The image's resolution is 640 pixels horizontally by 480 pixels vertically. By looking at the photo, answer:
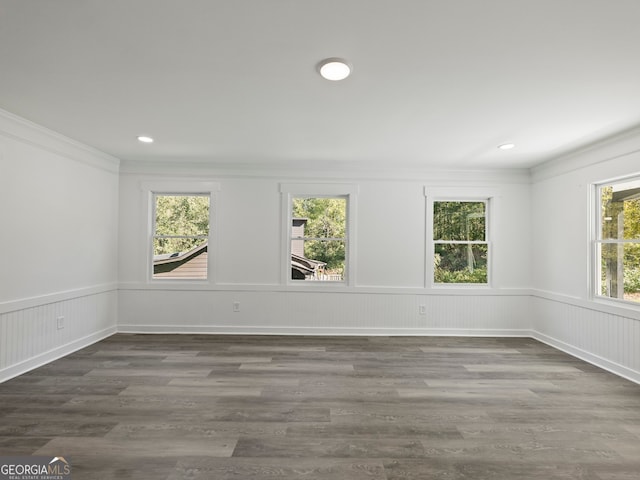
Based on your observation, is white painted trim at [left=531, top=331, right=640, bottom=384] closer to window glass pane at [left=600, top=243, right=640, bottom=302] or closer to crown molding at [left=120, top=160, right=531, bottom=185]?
window glass pane at [left=600, top=243, right=640, bottom=302]

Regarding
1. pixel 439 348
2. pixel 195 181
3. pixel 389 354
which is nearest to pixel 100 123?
pixel 195 181

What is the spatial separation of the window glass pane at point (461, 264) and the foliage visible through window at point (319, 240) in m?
1.41

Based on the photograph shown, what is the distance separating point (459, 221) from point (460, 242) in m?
0.32

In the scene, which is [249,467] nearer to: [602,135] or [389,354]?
[389,354]

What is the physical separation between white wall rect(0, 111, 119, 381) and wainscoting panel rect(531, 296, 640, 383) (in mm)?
5952

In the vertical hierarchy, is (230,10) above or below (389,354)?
above

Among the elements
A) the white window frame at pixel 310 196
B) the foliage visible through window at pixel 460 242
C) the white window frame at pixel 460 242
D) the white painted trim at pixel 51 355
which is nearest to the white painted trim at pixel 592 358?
the white window frame at pixel 460 242

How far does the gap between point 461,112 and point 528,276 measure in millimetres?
3137

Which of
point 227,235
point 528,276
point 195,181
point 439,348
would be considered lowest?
point 439,348

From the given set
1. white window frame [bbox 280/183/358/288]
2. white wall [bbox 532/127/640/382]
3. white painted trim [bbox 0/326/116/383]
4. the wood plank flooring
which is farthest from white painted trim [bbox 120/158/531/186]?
the wood plank flooring

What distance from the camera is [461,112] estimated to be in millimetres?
2881

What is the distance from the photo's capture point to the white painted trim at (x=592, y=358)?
129 inches

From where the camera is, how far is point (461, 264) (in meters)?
4.94

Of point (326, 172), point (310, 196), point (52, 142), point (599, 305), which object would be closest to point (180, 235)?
point (52, 142)
